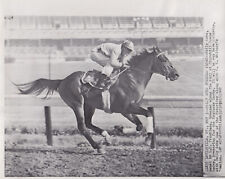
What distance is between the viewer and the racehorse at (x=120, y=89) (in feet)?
2.76

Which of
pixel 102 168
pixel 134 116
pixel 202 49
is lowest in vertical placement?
pixel 102 168

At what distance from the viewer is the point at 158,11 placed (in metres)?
0.84

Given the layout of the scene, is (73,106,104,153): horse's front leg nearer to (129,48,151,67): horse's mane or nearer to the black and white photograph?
the black and white photograph

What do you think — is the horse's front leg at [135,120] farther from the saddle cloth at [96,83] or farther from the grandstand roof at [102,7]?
the grandstand roof at [102,7]

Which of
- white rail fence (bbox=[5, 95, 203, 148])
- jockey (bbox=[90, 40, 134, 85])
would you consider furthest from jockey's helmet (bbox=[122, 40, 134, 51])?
white rail fence (bbox=[5, 95, 203, 148])

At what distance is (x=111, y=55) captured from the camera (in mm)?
834

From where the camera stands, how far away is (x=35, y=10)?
835 millimetres

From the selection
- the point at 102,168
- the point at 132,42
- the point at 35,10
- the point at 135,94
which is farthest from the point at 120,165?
the point at 35,10

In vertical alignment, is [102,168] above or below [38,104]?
below

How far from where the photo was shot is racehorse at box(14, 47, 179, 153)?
840 mm

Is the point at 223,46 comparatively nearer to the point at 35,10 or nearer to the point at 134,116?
the point at 134,116

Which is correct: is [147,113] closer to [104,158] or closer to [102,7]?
[104,158]

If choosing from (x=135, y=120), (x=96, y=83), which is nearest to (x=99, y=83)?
(x=96, y=83)

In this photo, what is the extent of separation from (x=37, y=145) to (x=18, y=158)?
0.15ft
